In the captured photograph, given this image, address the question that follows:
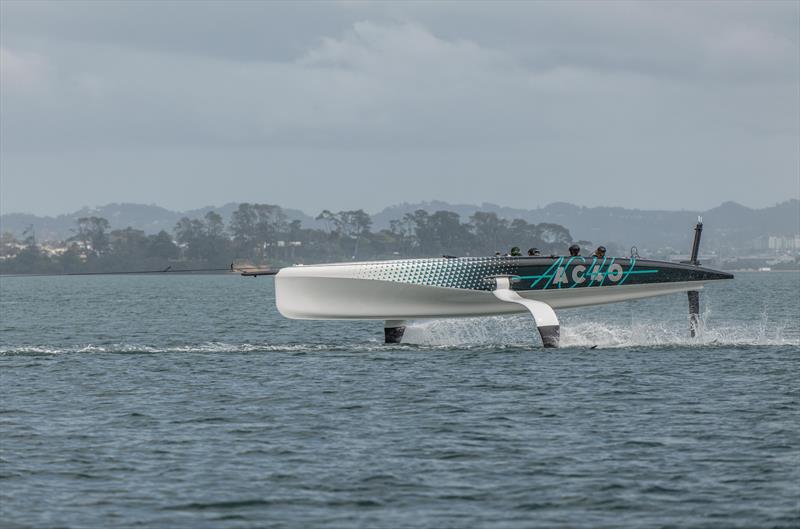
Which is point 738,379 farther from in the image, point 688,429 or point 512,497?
point 512,497

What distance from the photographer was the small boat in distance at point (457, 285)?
26.8 metres

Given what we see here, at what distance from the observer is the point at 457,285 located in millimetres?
26875

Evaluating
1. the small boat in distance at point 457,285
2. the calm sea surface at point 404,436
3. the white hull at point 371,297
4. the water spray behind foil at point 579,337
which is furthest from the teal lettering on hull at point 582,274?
the water spray behind foil at point 579,337

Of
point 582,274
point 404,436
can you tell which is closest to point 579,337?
point 582,274

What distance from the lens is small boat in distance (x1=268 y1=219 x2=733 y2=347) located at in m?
26.8

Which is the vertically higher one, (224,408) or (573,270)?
(573,270)

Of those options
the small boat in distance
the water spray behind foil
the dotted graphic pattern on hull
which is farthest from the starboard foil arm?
the water spray behind foil

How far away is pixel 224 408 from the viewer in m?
18.8

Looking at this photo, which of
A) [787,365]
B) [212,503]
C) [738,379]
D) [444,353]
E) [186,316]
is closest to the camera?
[212,503]

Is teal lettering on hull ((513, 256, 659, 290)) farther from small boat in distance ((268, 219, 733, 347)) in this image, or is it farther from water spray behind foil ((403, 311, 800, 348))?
water spray behind foil ((403, 311, 800, 348))

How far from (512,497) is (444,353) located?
13.8 metres

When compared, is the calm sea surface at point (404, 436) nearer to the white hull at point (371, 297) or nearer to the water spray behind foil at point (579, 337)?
the water spray behind foil at point (579, 337)

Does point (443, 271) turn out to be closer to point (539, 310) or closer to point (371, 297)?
point (371, 297)

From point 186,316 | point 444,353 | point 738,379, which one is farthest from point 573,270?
point 186,316
